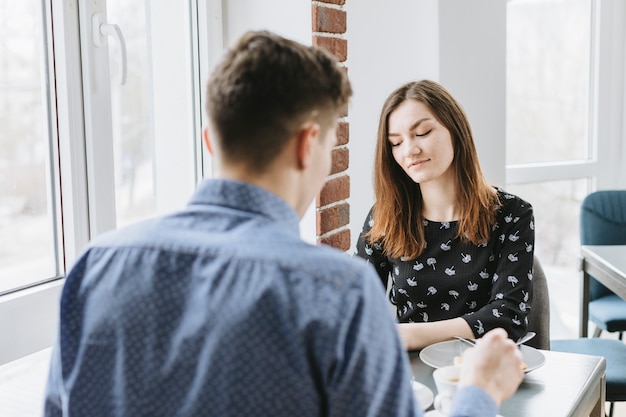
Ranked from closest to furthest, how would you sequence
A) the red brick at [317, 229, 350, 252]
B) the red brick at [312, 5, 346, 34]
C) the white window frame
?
the red brick at [312, 5, 346, 34] → the red brick at [317, 229, 350, 252] → the white window frame

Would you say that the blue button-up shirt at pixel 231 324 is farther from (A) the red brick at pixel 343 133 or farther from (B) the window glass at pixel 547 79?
(B) the window glass at pixel 547 79

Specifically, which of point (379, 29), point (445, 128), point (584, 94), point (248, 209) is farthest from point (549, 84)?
point (248, 209)

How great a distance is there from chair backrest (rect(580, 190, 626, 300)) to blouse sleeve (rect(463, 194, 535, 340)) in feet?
5.10

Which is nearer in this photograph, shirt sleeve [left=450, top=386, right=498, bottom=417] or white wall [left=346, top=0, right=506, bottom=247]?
shirt sleeve [left=450, top=386, right=498, bottom=417]

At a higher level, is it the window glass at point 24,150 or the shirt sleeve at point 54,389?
the window glass at point 24,150

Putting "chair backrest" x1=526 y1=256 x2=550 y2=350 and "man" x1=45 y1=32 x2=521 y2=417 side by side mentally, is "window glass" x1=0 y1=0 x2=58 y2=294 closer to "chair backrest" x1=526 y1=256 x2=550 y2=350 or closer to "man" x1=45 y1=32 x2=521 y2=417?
"man" x1=45 y1=32 x2=521 y2=417

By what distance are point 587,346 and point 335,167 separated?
1148mm

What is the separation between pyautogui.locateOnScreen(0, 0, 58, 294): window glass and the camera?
170cm

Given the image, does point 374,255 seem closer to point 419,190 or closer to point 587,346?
point 419,190

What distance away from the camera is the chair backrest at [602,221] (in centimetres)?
339

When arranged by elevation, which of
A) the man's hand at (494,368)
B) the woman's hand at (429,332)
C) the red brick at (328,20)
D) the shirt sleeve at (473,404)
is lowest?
the woman's hand at (429,332)

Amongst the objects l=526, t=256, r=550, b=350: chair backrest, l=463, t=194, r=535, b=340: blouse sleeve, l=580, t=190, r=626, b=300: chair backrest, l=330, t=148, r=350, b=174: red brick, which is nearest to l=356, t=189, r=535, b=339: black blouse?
l=463, t=194, r=535, b=340: blouse sleeve

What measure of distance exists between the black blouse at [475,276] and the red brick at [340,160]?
1.51ft

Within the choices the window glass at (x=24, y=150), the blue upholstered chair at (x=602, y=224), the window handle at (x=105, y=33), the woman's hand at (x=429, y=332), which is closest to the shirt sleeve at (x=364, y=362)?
the woman's hand at (x=429, y=332)
